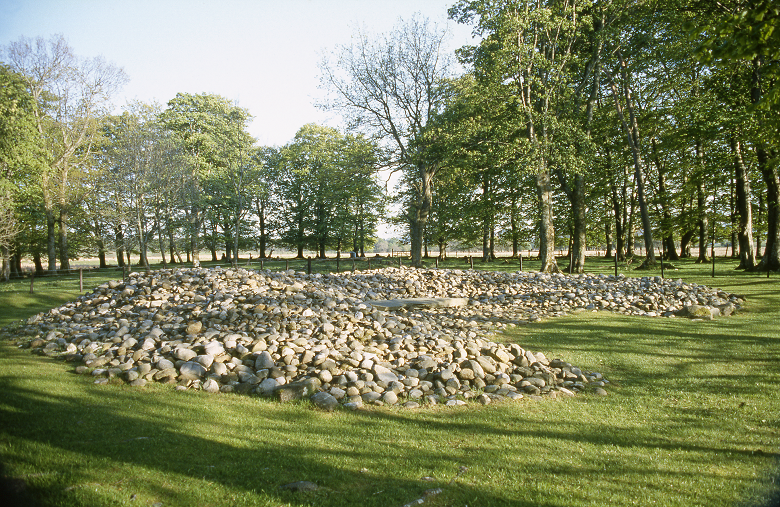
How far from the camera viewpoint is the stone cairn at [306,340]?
6.50 meters

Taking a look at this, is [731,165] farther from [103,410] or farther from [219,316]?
[103,410]

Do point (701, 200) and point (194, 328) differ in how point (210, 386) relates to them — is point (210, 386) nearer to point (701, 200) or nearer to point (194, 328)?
point (194, 328)

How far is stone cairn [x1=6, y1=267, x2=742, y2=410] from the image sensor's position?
21.3 ft

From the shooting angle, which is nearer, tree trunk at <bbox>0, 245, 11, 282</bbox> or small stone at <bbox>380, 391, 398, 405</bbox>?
small stone at <bbox>380, 391, 398, 405</bbox>

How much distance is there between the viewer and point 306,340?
25.8 feet

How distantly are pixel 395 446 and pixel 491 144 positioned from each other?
19585 millimetres

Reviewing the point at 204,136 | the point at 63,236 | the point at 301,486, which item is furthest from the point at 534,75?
the point at 63,236

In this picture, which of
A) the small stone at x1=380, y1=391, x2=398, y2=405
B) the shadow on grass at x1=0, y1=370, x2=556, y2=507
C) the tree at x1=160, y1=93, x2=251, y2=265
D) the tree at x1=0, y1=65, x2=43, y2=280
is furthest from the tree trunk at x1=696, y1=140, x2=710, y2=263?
the tree at x1=0, y1=65, x2=43, y2=280

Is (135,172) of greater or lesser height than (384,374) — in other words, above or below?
above

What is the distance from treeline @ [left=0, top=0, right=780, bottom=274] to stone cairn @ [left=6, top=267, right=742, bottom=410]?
10176 millimetres

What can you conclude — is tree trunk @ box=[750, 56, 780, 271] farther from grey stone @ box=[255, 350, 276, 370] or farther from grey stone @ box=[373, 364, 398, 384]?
grey stone @ box=[255, 350, 276, 370]

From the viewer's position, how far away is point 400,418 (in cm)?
548

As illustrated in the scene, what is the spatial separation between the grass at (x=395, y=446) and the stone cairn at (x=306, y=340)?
0.46 metres

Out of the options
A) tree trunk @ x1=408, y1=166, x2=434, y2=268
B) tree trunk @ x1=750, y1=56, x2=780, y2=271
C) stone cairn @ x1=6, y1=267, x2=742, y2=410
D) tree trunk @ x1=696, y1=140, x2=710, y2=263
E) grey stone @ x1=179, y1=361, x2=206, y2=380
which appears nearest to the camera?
stone cairn @ x1=6, y1=267, x2=742, y2=410
